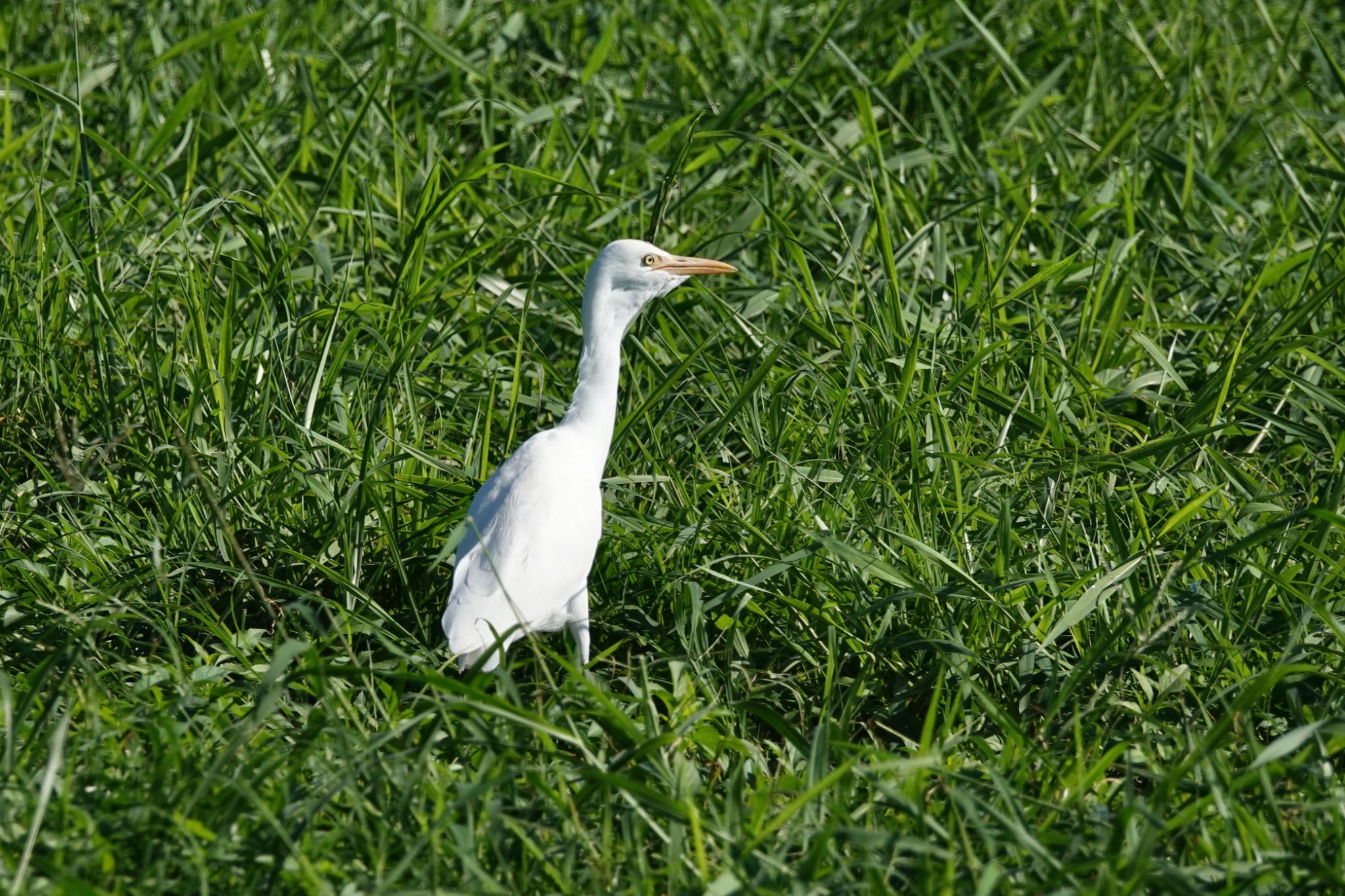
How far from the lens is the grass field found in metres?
2.52

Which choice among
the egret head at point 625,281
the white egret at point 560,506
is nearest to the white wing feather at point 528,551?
the white egret at point 560,506

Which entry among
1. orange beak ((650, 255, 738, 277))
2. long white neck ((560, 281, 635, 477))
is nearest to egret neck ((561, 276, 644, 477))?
long white neck ((560, 281, 635, 477))

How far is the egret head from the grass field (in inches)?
8.0

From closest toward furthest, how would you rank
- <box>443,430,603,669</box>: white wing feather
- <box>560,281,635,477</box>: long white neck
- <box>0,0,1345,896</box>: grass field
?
1. <box>0,0,1345,896</box>: grass field
2. <box>443,430,603,669</box>: white wing feather
3. <box>560,281,635,477</box>: long white neck

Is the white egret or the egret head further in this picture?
the egret head

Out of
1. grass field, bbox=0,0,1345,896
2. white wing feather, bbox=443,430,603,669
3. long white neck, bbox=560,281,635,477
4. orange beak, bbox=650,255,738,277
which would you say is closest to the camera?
grass field, bbox=0,0,1345,896

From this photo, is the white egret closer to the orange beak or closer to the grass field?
the orange beak

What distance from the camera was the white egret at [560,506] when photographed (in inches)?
124

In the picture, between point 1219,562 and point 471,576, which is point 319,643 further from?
point 1219,562

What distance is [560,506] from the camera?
329cm

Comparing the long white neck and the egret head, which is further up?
the egret head

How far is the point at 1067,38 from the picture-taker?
A: 6055 mm

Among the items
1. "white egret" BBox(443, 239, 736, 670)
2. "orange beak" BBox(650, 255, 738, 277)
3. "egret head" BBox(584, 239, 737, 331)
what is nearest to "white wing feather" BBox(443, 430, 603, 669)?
"white egret" BBox(443, 239, 736, 670)

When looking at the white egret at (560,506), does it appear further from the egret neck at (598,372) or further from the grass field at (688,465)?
the grass field at (688,465)
